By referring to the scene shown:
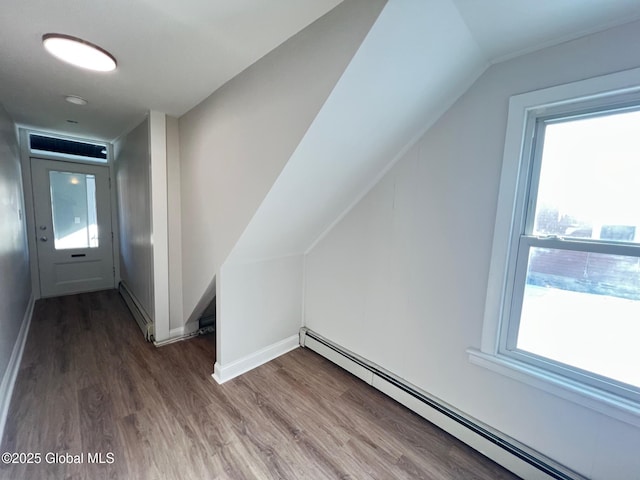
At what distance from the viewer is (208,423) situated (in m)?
1.68

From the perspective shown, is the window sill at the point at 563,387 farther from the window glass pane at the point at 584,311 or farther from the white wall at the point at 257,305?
the white wall at the point at 257,305

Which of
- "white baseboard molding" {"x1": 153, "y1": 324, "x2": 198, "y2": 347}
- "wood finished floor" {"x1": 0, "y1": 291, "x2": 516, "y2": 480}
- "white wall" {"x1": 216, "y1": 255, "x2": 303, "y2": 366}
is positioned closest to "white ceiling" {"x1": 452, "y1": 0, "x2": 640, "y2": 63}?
"white wall" {"x1": 216, "y1": 255, "x2": 303, "y2": 366}

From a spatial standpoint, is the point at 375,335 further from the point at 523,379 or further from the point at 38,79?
the point at 38,79

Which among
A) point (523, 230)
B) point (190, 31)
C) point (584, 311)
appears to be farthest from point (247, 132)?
point (584, 311)

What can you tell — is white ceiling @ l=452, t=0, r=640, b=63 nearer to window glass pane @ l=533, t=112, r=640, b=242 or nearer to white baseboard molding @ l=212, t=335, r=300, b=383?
window glass pane @ l=533, t=112, r=640, b=242

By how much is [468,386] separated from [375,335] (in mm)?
672

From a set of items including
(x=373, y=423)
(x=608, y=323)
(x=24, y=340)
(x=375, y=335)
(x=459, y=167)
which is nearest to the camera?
(x=608, y=323)

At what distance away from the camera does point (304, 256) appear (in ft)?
8.45

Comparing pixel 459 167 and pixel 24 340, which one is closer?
pixel 459 167

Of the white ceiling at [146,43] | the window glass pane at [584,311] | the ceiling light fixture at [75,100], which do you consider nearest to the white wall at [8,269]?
the white ceiling at [146,43]

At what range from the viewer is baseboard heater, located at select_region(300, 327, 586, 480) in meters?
1.32

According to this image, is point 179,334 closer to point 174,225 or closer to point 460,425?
point 174,225

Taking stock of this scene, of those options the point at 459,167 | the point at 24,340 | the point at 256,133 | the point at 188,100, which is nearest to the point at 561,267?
the point at 459,167

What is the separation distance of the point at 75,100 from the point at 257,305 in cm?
226
